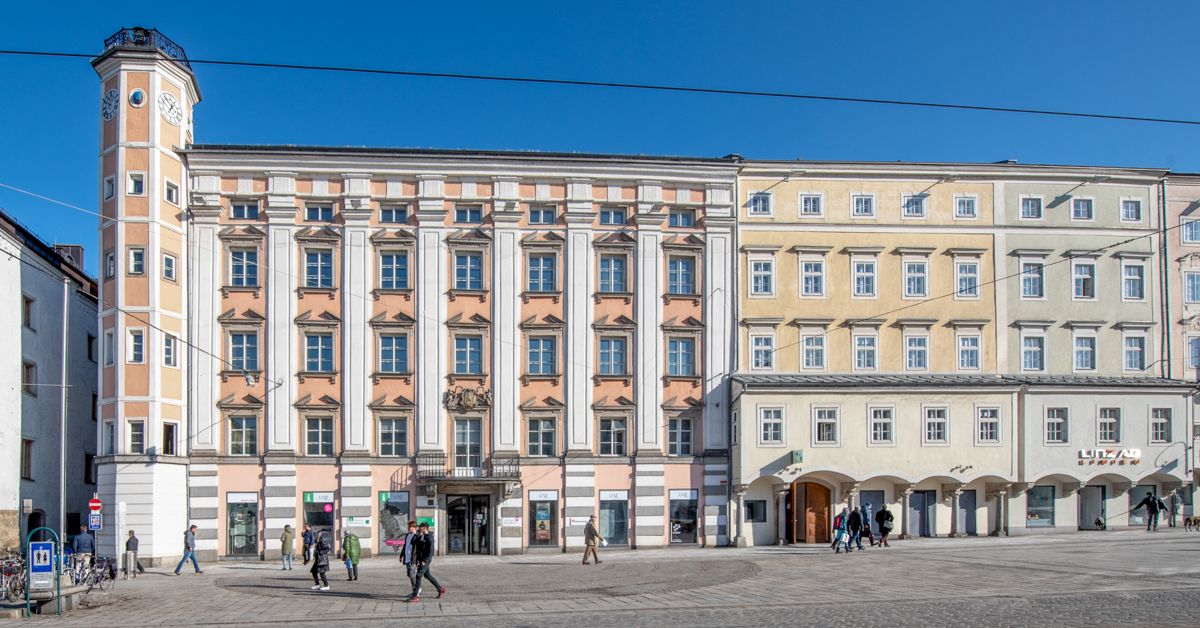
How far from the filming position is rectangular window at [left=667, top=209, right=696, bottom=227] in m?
40.9

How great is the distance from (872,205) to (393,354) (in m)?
20.2

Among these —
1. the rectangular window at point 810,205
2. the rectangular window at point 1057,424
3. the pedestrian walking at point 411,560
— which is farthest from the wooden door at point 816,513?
the pedestrian walking at point 411,560

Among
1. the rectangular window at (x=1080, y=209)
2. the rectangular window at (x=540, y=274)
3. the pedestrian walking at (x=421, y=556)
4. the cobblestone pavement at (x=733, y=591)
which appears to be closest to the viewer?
the cobblestone pavement at (x=733, y=591)

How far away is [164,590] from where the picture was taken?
2708 centimetres

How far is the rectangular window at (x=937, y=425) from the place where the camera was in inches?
1558

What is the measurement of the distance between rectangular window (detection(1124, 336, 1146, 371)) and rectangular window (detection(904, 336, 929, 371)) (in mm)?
8467

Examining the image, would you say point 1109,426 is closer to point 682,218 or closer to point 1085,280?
point 1085,280

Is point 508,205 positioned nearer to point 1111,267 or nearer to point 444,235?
point 444,235

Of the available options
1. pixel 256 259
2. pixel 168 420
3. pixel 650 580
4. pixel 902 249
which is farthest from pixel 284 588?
pixel 902 249

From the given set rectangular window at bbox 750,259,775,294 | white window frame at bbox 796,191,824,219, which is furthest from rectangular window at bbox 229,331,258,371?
white window frame at bbox 796,191,824,219

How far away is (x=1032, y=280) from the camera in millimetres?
41812

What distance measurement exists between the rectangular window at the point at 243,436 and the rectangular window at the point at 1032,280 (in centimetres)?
3106

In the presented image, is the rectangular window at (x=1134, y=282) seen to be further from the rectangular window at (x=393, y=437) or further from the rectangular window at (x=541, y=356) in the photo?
the rectangular window at (x=393, y=437)

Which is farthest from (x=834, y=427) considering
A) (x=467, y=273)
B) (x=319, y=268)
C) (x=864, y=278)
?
(x=319, y=268)
